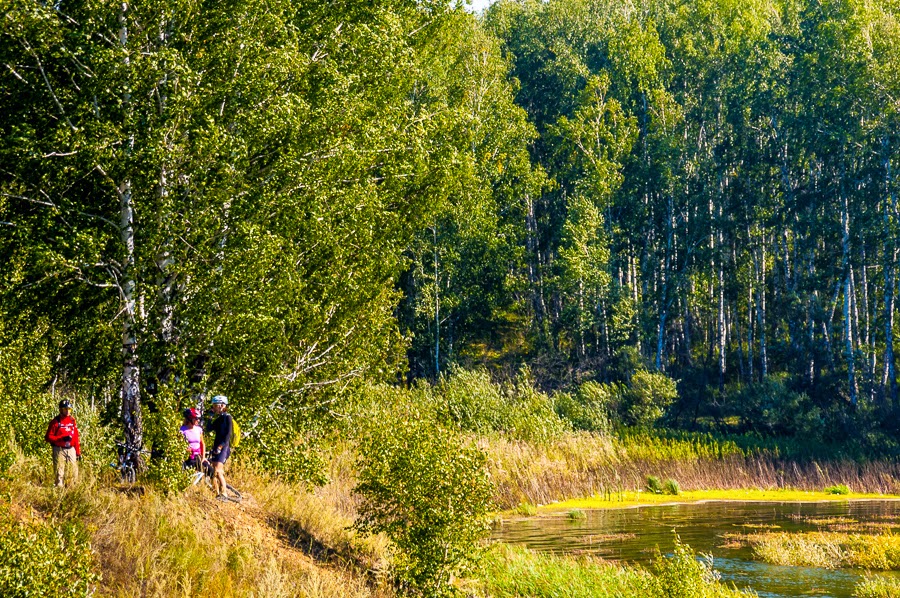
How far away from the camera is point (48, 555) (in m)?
11.1

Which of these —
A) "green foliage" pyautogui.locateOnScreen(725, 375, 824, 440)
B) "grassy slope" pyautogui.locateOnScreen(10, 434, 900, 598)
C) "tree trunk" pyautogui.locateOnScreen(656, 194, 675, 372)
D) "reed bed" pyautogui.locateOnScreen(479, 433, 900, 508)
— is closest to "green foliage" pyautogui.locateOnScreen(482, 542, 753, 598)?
"grassy slope" pyautogui.locateOnScreen(10, 434, 900, 598)

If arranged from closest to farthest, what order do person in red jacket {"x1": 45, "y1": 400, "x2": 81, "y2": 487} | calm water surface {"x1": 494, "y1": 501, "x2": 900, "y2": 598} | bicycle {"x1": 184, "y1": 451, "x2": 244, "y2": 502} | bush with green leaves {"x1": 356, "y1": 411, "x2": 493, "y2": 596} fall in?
Answer: 1. bush with green leaves {"x1": 356, "y1": 411, "x2": 493, "y2": 596}
2. person in red jacket {"x1": 45, "y1": 400, "x2": 81, "y2": 487}
3. bicycle {"x1": 184, "y1": 451, "x2": 244, "y2": 502}
4. calm water surface {"x1": 494, "y1": 501, "x2": 900, "y2": 598}

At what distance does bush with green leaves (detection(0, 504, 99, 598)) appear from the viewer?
10.9 metres

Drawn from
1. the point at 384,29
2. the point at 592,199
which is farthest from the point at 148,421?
the point at 592,199

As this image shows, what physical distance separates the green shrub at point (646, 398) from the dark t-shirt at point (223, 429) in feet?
98.0

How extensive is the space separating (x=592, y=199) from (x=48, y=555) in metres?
46.9

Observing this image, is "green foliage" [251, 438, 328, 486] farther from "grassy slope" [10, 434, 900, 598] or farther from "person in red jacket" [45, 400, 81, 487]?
"person in red jacket" [45, 400, 81, 487]

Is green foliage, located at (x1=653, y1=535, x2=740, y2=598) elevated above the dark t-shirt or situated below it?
below

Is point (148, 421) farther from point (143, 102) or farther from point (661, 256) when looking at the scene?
point (661, 256)

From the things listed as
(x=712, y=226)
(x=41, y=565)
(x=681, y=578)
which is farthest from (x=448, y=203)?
(x=712, y=226)

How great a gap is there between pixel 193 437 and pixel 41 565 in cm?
582

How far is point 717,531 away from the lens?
25.3 m

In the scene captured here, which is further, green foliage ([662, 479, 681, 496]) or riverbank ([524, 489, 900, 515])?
green foliage ([662, 479, 681, 496])

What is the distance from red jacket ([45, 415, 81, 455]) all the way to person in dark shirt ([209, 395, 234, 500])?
7.29ft
